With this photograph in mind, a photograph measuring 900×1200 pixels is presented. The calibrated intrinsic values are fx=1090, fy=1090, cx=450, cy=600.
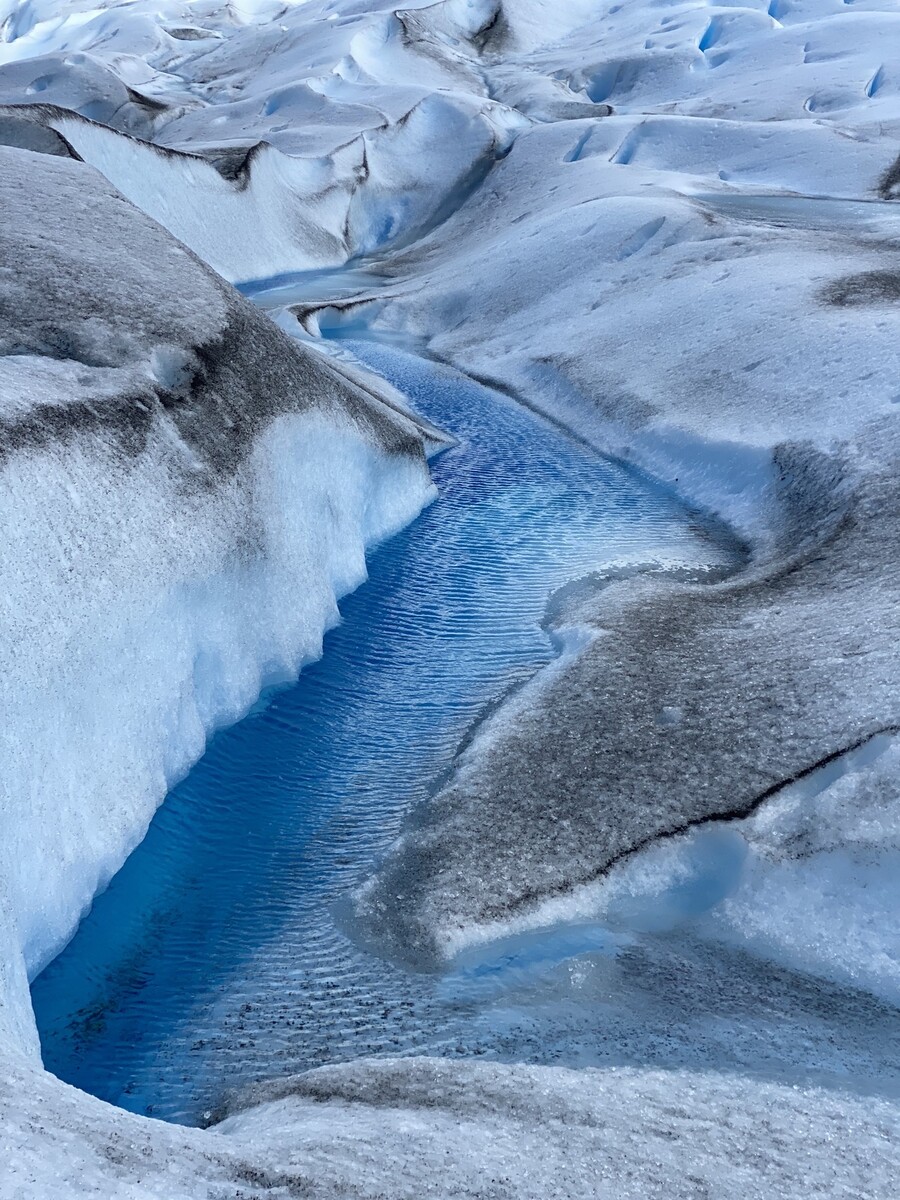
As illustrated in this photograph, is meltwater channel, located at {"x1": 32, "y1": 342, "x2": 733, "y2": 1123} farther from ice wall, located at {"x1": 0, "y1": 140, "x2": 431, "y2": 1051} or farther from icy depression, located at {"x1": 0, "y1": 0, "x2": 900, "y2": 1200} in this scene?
ice wall, located at {"x1": 0, "y1": 140, "x2": 431, "y2": 1051}

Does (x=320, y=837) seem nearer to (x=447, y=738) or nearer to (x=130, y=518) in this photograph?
(x=447, y=738)

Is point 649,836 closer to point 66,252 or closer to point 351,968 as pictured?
point 351,968

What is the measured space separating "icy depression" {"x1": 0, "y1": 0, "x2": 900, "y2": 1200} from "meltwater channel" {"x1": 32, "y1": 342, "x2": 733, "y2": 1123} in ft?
0.08

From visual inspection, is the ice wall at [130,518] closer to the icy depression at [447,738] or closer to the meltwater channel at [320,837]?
the icy depression at [447,738]

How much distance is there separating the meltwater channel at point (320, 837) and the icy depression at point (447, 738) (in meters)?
0.03

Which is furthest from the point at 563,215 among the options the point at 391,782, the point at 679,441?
the point at 391,782

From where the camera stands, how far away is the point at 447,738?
7324mm

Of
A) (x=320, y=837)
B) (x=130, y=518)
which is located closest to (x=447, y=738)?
(x=320, y=837)

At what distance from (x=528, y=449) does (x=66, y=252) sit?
5.93 meters

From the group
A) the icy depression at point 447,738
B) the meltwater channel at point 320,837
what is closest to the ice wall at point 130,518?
the icy depression at point 447,738

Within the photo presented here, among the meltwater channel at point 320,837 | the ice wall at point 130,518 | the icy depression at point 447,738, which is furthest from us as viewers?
the ice wall at point 130,518

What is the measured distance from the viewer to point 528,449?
1288 centimetres

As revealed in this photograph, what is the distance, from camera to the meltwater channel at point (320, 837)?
5047 mm

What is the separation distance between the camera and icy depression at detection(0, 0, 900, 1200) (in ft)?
14.3
